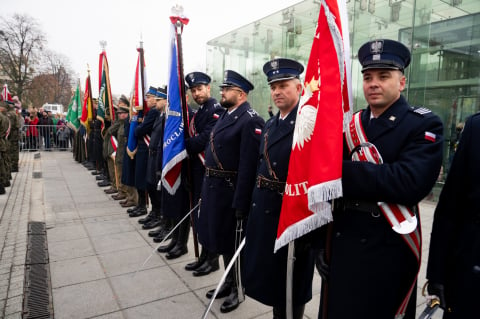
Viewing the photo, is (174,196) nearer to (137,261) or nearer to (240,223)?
(137,261)

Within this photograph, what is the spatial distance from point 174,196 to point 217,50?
37.4 ft

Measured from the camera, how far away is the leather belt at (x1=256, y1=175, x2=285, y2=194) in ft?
8.01

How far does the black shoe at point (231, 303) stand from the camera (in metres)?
3.08

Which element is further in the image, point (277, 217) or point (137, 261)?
point (137, 261)

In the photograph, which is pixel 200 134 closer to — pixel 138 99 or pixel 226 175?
pixel 226 175

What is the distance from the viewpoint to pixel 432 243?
5.57 feet

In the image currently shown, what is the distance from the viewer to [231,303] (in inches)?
123

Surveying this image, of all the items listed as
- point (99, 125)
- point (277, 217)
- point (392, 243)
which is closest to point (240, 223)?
point (277, 217)

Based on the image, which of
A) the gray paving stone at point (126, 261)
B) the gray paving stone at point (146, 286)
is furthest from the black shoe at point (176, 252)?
the gray paving stone at point (146, 286)

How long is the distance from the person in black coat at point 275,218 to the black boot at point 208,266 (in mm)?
1426

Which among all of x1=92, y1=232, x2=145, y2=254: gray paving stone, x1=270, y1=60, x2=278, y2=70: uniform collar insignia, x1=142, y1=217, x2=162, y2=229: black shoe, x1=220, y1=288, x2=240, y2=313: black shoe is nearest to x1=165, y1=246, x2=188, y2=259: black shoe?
x1=92, y1=232, x2=145, y2=254: gray paving stone

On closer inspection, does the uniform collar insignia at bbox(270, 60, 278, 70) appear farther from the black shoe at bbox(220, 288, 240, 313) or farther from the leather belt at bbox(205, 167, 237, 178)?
the black shoe at bbox(220, 288, 240, 313)

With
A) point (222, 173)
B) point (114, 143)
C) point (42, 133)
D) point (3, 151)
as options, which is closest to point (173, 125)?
point (222, 173)

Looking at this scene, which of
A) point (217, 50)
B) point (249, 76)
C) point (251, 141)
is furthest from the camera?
point (217, 50)
